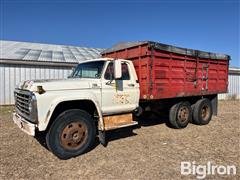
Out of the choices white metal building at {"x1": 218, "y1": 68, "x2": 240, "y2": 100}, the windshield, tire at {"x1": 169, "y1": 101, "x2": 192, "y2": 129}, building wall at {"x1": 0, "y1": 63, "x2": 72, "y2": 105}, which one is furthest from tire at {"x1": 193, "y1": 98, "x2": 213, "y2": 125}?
white metal building at {"x1": 218, "y1": 68, "x2": 240, "y2": 100}

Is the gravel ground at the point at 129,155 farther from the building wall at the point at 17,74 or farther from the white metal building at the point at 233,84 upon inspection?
the white metal building at the point at 233,84

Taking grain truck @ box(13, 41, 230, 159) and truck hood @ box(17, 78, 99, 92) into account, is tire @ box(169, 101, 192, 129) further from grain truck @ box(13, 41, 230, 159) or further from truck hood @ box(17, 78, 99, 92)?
truck hood @ box(17, 78, 99, 92)

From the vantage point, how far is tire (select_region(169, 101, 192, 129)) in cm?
759

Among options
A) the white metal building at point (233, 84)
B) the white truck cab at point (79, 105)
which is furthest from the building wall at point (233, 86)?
the white truck cab at point (79, 105)

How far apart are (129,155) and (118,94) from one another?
1.62 metres

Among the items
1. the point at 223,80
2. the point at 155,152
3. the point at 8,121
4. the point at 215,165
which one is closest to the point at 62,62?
the point at 8,121

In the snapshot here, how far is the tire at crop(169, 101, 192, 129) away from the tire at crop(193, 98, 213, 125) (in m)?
0.35

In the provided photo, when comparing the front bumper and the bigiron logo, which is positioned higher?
the front bumper

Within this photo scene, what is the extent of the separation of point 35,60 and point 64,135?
9773 mm

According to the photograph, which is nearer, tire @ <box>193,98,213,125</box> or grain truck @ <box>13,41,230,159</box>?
grain truck @ <box>13,41,230,159</box>

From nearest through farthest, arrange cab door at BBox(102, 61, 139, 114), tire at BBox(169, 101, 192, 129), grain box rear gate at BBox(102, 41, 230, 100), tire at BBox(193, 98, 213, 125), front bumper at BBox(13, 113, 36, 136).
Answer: front bumper at BBox(13, 113, 36, 136) < cab door at BBox(102, 61, 139, 114) < grain box rear gate at BBox(102, 41, 230, 100) < tire at BBox(169, 101, 192, 129) < tire at BBox(193, 98, 213, 125)

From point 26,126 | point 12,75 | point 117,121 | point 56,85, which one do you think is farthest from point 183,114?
point 12,75

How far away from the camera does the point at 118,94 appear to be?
589 centimetres

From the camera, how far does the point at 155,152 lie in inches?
211
